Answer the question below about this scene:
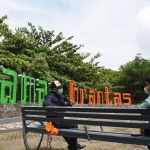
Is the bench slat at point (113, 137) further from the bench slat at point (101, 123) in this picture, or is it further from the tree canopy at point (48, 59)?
the tree canopy at point (48, 59)

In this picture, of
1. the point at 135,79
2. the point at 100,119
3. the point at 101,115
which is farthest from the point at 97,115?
the point at 135,79

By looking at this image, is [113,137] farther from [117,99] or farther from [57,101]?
[117,99]

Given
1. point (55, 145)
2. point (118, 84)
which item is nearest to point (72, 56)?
point (118, 84)

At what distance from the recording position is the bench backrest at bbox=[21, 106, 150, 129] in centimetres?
379

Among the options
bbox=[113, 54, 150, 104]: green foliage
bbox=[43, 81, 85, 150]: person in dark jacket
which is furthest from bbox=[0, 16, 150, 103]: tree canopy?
bbox=[43, 81, 85, 150]: person in dark jacket

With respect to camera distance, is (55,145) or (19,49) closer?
(55,145)

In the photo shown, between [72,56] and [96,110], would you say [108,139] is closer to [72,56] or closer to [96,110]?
[96,110]

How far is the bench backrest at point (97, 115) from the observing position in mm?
3791

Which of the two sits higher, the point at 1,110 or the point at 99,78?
the point at 99,78

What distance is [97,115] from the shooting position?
A: 4246mm

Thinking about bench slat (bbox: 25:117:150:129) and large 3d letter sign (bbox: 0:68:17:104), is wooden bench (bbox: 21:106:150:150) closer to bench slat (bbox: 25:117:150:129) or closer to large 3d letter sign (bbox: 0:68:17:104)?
bench slat (bbox: 25:117:150:129)

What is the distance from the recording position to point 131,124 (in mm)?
3912

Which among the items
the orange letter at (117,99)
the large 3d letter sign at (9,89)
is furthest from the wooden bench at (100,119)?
the orange letter at (117,99)

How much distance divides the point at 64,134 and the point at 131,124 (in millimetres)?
1386
